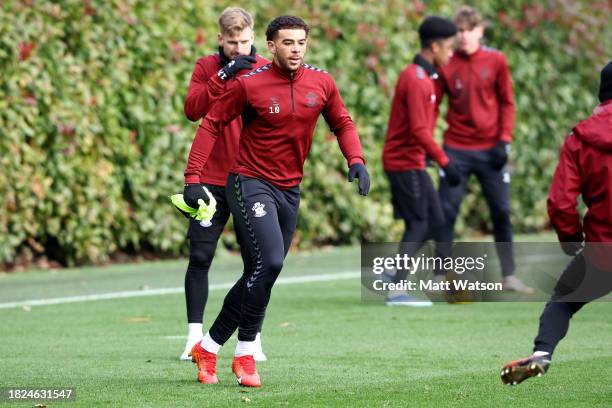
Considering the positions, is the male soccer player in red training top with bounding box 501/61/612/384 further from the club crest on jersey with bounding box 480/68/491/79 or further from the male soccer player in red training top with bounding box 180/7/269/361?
the club crest on jersey with bounding box 480/68/491/79

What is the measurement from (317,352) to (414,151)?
116 inches

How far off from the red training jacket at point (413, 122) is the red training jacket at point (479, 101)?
0.84m

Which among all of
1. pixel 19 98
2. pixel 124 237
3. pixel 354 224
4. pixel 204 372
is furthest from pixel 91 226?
pixel 204 372

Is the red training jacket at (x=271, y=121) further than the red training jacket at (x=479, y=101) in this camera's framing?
No

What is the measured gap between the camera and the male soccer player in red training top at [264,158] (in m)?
7.10

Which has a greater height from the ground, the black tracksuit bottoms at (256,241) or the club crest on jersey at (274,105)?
the club crest on jersey at (274,105)

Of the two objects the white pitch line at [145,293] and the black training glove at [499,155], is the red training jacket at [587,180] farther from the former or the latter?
the white pitch line at [145,293]

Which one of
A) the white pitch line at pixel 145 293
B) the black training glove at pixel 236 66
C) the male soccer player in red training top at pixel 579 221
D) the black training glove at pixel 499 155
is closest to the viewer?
the male soccer player in red training top at pixel 579 221

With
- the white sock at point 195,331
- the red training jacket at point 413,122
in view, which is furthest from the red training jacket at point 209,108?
the red training jacket at point 413,122

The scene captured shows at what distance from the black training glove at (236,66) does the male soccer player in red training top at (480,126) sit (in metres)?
4.10

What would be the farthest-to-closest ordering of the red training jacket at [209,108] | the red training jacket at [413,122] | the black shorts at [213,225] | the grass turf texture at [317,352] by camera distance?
the red training jacket at [413,122] < the black shorts at [213,225] < the red training jacket at [209,108] < the grass turf texture at [317,352]

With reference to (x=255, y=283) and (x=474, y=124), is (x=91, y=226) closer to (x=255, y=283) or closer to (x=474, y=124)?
(x=474, y=124)

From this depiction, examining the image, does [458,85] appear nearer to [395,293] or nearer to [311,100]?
[395,293]

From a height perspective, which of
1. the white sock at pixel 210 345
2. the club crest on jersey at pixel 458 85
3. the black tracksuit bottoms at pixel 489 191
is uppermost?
the club crest on jersey at pixel 458 85
